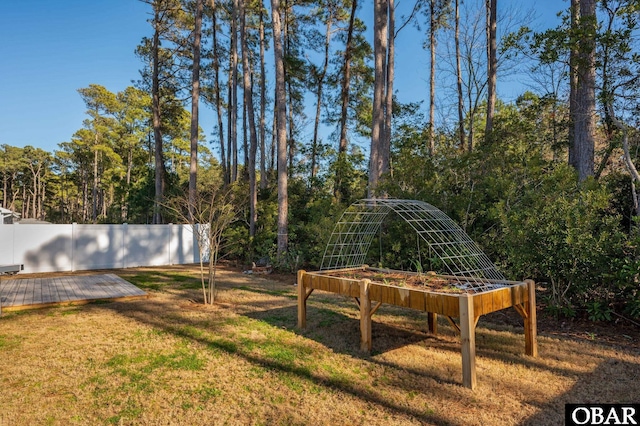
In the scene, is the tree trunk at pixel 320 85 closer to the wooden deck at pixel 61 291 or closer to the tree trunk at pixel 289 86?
the tree trunk at pixel 289 86

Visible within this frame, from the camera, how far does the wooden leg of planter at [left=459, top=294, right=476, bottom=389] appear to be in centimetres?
278

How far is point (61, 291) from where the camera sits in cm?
661

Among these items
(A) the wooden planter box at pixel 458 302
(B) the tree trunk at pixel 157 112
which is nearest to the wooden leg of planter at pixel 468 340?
(A) the wooden planter box at pixel 458 302

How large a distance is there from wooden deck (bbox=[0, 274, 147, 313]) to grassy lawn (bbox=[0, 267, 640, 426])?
616 mm

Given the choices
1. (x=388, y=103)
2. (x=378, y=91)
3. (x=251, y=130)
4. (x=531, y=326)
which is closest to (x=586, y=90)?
(x=378, y=91)

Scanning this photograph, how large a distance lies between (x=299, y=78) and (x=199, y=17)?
5503mm

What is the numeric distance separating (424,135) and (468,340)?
9.68 m

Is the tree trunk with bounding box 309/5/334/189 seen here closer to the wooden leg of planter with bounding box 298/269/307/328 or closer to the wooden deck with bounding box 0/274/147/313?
the wooden deck with bounding box 0/274/147/313

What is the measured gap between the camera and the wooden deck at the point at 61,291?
5613 millimetres

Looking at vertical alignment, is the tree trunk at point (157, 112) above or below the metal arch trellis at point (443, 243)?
above

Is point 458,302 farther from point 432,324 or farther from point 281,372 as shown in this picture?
point 281,372

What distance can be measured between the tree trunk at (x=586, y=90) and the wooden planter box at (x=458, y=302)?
3.42 m

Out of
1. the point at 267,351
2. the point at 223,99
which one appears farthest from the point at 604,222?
the point at 223,99

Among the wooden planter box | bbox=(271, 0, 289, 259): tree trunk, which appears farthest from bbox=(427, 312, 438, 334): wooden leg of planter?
bbox=(271, 0, 289, 259): tree trunk
